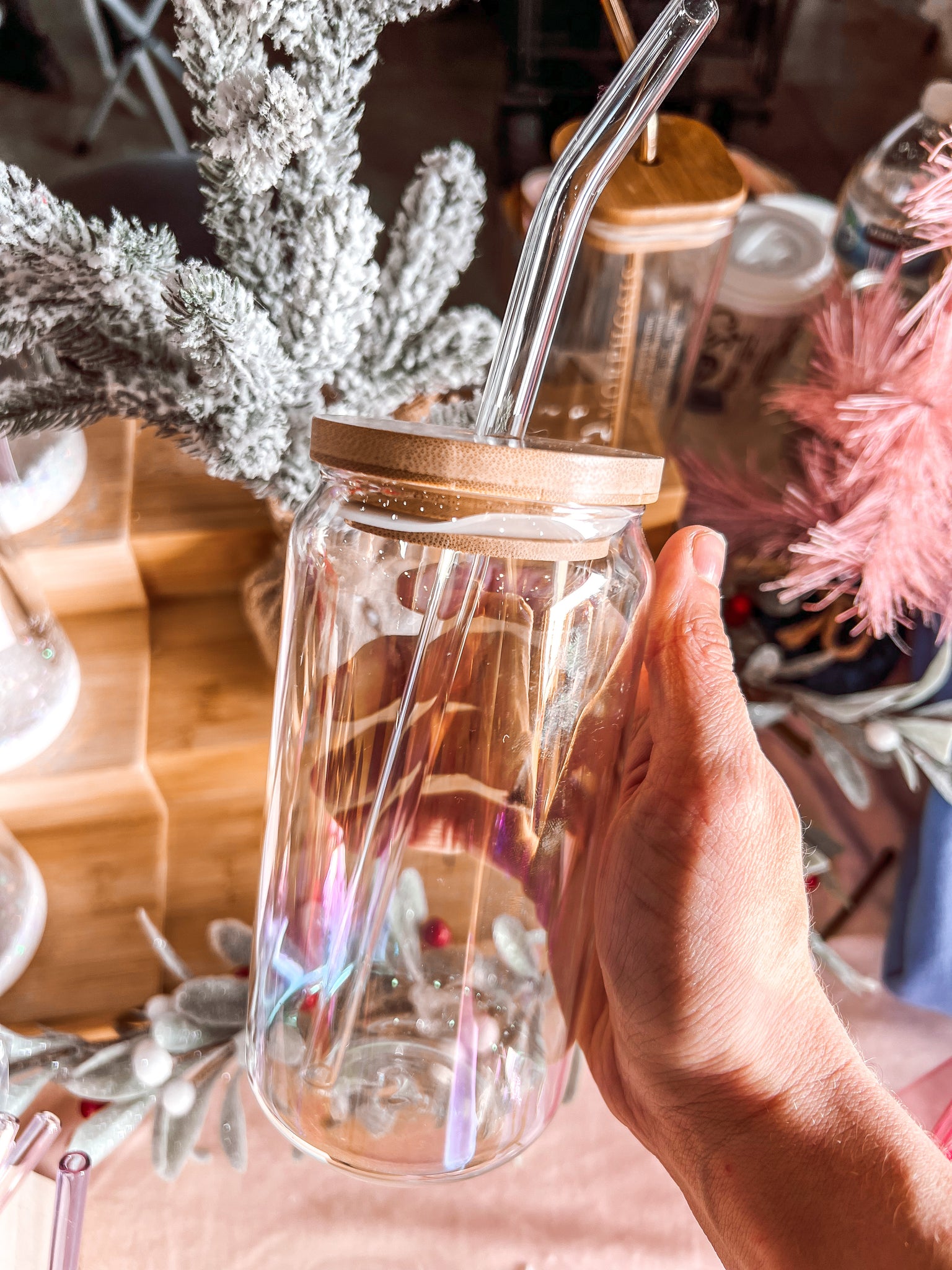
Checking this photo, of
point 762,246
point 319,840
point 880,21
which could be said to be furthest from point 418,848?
point 880,21

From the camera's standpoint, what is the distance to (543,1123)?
0.37m

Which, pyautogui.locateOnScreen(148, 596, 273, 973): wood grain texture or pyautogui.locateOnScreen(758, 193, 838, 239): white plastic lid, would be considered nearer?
pyautogui.locateOnScreen(148, 596, 273, 973): wood grain texture

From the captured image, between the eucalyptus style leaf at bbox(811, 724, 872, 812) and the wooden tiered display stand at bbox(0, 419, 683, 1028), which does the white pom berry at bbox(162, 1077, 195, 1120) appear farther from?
the eucalyptus style leaf at bbox(811, 724, 872, 812)

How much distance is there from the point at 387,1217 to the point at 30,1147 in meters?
0.16

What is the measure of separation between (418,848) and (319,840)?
47mm

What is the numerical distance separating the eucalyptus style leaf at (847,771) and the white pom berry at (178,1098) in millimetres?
335

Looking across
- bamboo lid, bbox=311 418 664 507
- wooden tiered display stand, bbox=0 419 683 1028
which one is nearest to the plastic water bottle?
wooden tiered display stand, bbox=0 419 683 1028

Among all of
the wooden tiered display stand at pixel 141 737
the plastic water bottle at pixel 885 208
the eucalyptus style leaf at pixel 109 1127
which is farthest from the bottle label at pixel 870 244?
the eucalyptus style leaf at pixel 109 1127

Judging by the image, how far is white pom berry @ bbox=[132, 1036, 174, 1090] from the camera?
35 cm

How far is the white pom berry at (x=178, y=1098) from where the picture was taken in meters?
0.36

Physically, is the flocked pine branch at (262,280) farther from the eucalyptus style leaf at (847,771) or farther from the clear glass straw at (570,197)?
the eucalyptus style leaf at (847,771)

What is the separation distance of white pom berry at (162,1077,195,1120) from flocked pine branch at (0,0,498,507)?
245mm

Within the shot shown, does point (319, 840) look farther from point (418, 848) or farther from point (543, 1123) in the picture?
point (543, 1123)

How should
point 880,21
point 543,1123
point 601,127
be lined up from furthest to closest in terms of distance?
point 880,21, point 543,1123, point 601,127
